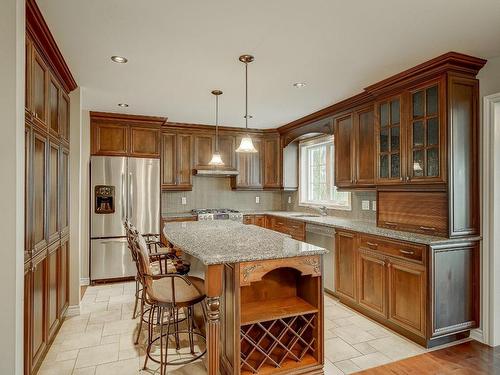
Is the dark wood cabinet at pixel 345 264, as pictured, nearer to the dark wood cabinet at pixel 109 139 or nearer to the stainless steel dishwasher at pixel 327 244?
the stainless steel dishwasher at pixel 327 244

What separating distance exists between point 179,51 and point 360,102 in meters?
2.23

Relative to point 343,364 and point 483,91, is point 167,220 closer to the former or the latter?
point 343,364

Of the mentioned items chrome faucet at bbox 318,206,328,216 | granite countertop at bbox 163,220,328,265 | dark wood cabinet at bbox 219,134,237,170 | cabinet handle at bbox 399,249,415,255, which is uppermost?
dark wood cabinet at bbox 219,134,237,170

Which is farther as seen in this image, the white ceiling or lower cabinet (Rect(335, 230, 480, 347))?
lower cabinet (Rect(335, 230, 480, 347))

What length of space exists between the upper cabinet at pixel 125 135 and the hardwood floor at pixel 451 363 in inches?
160

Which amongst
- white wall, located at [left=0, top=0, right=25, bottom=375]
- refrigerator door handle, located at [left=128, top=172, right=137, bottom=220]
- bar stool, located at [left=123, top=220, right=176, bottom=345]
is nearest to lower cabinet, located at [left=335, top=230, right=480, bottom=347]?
bar stool, located at [left=123, top=220, right=176, bottom=345]

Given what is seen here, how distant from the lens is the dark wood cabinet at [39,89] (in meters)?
2.17

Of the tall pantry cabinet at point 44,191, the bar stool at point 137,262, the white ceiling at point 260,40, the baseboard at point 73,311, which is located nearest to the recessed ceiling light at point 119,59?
the white ceiling at point 260,40

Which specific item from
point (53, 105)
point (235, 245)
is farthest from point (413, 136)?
point (53, 105)

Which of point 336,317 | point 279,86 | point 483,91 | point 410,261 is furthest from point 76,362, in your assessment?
point 483,91

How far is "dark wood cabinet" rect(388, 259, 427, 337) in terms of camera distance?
272cm

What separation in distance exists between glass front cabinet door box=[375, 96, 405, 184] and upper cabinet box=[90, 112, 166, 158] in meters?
3.21

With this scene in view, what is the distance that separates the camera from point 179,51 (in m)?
2.62

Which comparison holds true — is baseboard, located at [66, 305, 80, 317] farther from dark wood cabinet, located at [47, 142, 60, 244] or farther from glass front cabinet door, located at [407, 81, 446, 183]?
glass front cabinet door, located at [407, 81, 446, 183]
